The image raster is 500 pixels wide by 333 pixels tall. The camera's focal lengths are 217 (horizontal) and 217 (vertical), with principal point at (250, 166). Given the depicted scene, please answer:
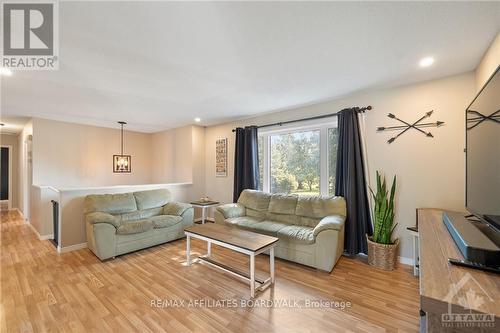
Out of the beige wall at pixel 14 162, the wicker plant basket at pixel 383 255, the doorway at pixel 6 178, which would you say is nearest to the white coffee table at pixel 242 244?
the wicker plant basket at pixel 383 255

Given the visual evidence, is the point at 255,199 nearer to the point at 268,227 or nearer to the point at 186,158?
the point at 268,227

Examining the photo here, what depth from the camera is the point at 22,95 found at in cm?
316

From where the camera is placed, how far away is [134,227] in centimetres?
339

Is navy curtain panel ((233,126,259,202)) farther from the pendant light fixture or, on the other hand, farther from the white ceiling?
the pendant light fixture

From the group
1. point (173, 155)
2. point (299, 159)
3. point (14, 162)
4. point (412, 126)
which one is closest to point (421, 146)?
point (412, 126)

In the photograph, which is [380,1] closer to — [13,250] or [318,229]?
[318,229]

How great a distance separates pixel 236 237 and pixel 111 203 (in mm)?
2385

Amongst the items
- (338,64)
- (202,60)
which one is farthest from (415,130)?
(202,60)

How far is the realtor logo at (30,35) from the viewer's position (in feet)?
4.89

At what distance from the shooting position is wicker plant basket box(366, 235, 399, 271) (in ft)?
9.18

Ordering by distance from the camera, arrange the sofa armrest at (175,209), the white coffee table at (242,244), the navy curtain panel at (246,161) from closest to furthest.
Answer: the white coffee table at (242,244) < the sofa armrest at (175,209) < the navy curtain panel at (246,161)

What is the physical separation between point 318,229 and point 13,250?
481cm

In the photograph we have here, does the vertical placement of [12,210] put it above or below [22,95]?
below

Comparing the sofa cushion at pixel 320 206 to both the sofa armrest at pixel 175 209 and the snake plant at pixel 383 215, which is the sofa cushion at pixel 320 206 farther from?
the sofa armrest at pixel 175 209
